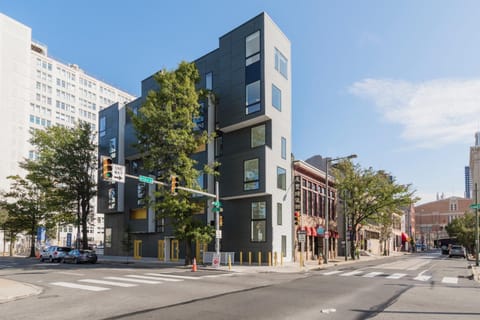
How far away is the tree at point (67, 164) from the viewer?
47.1 metres

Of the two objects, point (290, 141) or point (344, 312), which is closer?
point (344, 312)

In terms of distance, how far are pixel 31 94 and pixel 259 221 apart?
82.8 m

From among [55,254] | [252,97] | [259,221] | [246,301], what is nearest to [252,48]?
[252,97]

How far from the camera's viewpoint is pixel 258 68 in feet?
110

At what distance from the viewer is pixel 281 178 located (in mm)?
34938

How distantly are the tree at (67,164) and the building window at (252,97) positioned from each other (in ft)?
80.3

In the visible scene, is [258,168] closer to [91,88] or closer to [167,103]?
[167,103]

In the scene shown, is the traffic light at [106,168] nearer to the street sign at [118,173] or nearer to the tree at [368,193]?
the street sign at [118,173]

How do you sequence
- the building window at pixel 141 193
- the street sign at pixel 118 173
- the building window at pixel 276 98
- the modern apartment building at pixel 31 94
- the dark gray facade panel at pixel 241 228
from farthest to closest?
the modern apartment building at pixel 31 94, the building window at pixel 141 193, the building window at pixel 276 98, the dark gray facade panel at pixel 241 228, the street sign at pixel 118 173

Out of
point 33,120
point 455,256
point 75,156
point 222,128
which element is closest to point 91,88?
point 33,120

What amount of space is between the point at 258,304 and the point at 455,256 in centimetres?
5458

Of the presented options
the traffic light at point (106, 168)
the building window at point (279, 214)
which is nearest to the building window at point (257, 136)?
the building window at point (279, 214)

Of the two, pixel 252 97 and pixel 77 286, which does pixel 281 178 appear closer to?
pixel 252 97

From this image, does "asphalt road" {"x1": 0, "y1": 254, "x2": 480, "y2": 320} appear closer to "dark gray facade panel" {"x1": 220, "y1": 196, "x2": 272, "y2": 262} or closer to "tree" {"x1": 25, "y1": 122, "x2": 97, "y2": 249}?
"dark gray facade panel" {"x1": 220, "y1": 196, "x2": 272, "y2": 262}
